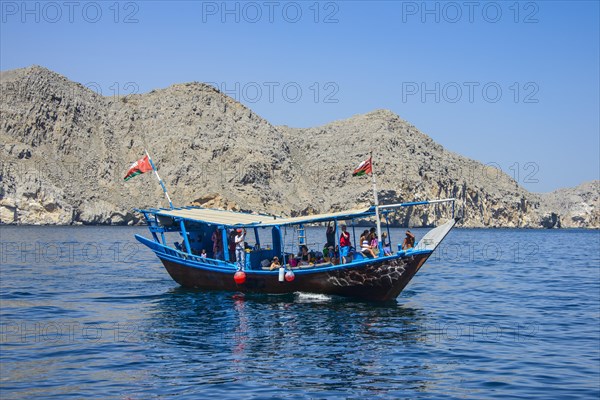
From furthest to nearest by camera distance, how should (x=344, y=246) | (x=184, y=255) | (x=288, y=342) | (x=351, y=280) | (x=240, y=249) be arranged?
(x=184, y=255), (x=240, y=249), (x=344, y=246), (x=351, y=280), (x=288, y=342)

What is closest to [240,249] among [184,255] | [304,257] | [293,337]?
[304,257]

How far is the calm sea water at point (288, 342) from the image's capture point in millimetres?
16156

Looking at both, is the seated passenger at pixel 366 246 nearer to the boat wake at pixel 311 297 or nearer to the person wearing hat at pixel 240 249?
the boat wake at pixel 311 297

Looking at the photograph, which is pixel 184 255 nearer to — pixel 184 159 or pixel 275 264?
pixel 275 264

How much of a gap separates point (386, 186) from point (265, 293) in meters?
120

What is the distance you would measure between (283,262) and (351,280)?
365 cm

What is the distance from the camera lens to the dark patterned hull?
92.4 feet

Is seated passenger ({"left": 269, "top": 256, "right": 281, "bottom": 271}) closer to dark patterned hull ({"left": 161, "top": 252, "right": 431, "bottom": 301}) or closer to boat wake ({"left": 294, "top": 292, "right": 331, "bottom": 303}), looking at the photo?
dark patterned hull ({"left": 161, "top": 252, "right": 431, "bottom": 301})

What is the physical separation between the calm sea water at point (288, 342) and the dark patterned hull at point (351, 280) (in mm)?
502

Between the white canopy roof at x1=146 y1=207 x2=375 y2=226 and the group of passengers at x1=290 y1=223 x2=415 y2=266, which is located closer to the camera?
the white canopy roof at x1=146 y1=207 x2=375 y2=226

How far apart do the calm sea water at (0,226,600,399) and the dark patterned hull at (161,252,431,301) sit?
50 centimetres

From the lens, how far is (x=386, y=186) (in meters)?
149

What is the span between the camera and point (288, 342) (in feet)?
69.3

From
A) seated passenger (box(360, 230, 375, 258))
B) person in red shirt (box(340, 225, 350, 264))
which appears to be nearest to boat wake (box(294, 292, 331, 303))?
person in red shirt (box(340, 225, 350, 264))
